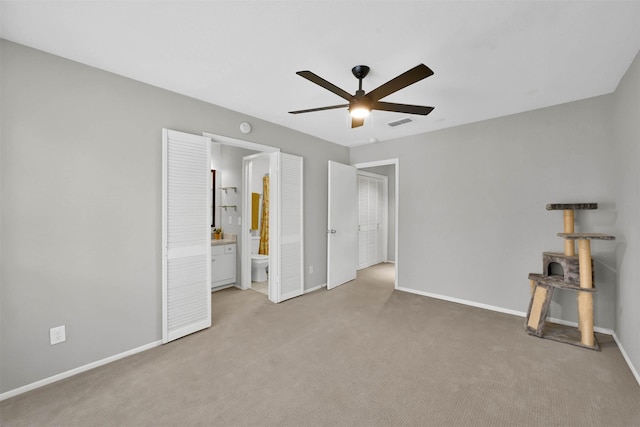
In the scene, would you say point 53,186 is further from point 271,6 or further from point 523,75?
point 523,75

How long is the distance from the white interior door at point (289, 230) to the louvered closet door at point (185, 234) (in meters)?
1.02

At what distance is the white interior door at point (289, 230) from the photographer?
367 cm

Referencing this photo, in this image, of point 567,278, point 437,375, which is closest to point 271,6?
point 437,375

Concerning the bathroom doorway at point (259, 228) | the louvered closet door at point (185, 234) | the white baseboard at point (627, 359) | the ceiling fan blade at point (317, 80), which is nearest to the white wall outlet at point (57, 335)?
the louvered closet door at point (185, 234)

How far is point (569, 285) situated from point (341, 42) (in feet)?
9.96

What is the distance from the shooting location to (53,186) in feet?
6.59

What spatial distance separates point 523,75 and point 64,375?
451 cm

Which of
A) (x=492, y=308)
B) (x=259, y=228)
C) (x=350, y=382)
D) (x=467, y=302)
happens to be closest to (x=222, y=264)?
(x=259, y=228)

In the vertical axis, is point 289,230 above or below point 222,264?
above

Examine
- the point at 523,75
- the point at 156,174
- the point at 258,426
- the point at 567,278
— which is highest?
the point at 523,75

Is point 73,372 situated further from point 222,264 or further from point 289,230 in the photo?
point 289,230

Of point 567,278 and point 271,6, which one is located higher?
point 271,6

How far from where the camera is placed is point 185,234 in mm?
2689

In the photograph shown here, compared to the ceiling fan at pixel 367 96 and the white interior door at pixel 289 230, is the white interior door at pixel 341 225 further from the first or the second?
the ceiling fan at pixel 367 96
